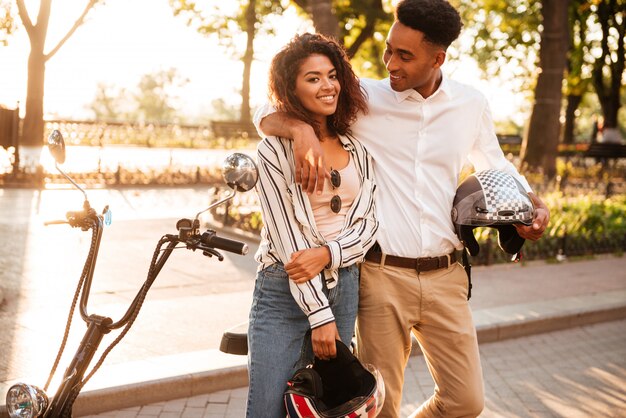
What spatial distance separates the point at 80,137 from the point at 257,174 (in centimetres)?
2435

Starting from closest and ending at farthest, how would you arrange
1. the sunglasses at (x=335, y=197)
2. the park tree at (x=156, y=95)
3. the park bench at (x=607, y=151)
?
1. the sunglasses at (x=335, y=197)
2. the park bench at (x=607, y=151)
3. the park tree at (x=156, y=95)

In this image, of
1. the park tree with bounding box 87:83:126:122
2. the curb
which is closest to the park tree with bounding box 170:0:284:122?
the curb

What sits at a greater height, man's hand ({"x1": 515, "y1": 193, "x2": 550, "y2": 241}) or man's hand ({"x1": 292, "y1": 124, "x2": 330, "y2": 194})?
man's hand ({"x1": 292, "y1": 124, "x2": 330, "y2": 194})

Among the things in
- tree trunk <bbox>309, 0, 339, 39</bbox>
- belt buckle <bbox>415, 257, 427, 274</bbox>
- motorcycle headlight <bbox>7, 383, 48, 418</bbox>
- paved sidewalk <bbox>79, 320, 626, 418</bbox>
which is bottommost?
paved sidewalk <bbox>79, 320, 626, 418</bbox>

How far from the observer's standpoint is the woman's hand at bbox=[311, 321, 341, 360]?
2.97 meters

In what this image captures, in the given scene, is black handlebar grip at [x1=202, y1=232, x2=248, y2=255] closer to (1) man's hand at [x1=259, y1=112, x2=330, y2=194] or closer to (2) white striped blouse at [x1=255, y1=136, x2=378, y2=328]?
(2) white striped blouse at [x1=255, y1=136, x2=378, y2=328]

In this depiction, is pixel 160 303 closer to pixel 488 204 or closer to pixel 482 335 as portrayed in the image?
pixel 482 335

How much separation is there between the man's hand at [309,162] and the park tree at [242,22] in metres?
28.4

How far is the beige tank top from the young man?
0.35m

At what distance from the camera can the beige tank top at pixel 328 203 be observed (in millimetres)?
3109

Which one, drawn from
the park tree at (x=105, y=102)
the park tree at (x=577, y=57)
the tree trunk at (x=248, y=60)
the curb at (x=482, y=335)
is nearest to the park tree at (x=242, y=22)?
the tree trunk at (x=248, y=60)

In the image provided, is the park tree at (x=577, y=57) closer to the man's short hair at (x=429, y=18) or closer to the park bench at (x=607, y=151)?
the park bench at (x=607, y=151)

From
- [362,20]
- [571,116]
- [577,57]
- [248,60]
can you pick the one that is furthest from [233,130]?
[571,116]

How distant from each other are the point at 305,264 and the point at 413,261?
699 millimetres
